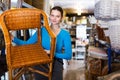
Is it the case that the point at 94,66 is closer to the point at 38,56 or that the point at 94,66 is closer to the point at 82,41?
the point at 38,56

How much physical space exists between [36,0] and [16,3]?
7.22 feet

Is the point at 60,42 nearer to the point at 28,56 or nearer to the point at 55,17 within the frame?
the point at 55,17

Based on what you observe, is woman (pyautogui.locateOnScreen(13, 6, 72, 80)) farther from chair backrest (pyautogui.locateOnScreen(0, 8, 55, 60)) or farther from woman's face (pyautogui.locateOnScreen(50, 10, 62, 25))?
chair backrest (pyautogui.locateOnScreen(0, 8, 55, 60))

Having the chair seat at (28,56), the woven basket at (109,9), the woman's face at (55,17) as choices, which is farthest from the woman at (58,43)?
the woven basket at (109,9)

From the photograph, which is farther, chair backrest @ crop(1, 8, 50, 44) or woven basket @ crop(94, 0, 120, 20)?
woven basket @ crop(94, 0, 120, 20)

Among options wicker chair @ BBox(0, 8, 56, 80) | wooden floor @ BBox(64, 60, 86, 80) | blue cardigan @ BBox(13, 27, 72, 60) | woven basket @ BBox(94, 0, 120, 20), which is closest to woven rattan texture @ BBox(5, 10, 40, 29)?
wicker chair @ BBox(0, 8, 56, 80)

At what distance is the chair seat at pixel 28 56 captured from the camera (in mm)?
1770

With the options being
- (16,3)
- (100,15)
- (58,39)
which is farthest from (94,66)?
(58,39)

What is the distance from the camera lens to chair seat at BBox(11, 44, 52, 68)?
177cm

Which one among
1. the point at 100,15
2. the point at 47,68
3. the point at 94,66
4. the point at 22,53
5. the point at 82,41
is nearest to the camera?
the point at 22,53

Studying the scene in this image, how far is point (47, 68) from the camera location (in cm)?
215

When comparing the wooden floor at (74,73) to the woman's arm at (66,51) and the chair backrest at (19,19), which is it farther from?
the chair backrest at (19,19)

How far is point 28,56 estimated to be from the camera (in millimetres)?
1860

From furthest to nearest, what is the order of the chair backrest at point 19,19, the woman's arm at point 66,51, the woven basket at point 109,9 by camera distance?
1. the woven basket at point 109,9
2. the woman's arm at point 66,51
3. the chair backrest at point 19,19
